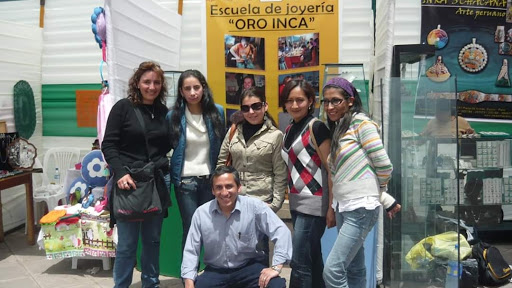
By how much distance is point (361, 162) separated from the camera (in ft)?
8.37

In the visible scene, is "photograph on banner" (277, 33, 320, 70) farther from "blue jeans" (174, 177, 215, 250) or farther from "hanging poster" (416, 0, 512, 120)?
"blue jeans" (174, 177, 215, 250)

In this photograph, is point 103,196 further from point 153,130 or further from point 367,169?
point 367,169

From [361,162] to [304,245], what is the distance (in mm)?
642

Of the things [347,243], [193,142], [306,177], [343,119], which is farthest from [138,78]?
[347,243]

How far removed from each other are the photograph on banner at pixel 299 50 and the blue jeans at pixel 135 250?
2527 millimetres

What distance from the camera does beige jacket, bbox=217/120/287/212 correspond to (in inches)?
119

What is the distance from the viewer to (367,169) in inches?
100

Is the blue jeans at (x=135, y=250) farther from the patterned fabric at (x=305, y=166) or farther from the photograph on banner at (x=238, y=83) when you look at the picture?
the photograph on banner at (x=238, y=83)

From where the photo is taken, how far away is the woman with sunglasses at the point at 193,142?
127 inches

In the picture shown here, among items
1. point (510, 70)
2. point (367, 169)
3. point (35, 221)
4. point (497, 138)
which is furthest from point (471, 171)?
point (35, 221)

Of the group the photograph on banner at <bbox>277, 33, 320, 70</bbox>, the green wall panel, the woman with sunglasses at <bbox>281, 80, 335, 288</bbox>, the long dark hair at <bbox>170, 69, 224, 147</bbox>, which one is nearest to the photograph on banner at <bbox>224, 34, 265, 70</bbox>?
the photograph on banner at <bbox>277, 33, 320, 70</bbox>

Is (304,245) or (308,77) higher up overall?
(308,77)

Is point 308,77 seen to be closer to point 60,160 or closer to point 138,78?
point 138,78

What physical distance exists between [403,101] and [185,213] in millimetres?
1663
